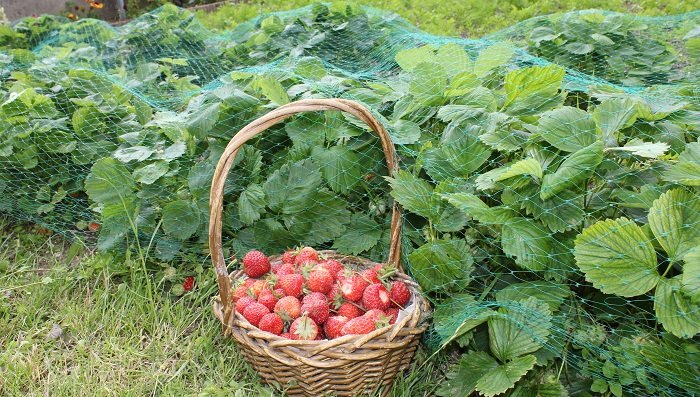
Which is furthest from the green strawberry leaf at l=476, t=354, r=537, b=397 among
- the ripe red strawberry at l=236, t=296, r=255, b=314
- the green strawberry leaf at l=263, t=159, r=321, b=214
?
the green strawberry leaf at l=263, t=159, r=321, b=214

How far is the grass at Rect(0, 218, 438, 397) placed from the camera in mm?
1985

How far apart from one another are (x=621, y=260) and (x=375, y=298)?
665mm

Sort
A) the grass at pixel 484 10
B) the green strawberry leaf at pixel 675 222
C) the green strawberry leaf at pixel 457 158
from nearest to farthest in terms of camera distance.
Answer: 1. the green strawberry leaf at pixel 675 222
2. the green strawberry leaf at pixel 457 158
3. the grass at pixel 484 10

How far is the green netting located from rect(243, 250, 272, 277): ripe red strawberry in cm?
18

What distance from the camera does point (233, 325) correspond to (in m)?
1.86

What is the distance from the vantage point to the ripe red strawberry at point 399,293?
74.4 inches

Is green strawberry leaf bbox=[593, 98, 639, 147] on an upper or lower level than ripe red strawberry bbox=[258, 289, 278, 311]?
upper

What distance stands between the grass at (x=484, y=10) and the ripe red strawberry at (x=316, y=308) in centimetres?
298

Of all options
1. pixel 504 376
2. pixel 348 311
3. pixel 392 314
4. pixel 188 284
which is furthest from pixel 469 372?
pixel 188 284

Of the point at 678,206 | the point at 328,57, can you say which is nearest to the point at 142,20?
the point at 328,57

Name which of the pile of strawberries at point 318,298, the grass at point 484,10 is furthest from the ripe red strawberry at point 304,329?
the grass at point 484,10

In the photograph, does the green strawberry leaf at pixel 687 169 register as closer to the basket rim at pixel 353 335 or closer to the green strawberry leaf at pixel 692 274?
the green strawberry leaf at pixel 692 274

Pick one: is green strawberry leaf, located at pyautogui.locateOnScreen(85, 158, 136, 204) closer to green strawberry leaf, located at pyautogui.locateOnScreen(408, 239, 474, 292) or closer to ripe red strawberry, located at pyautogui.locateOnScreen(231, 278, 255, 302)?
ripe red strawberry, located at pyautogui.locateOnScreen(231, 278, 255, 302)

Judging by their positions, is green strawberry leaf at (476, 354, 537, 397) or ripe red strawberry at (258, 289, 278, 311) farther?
ripe red strawberry at (258, 289, 278, 311)
